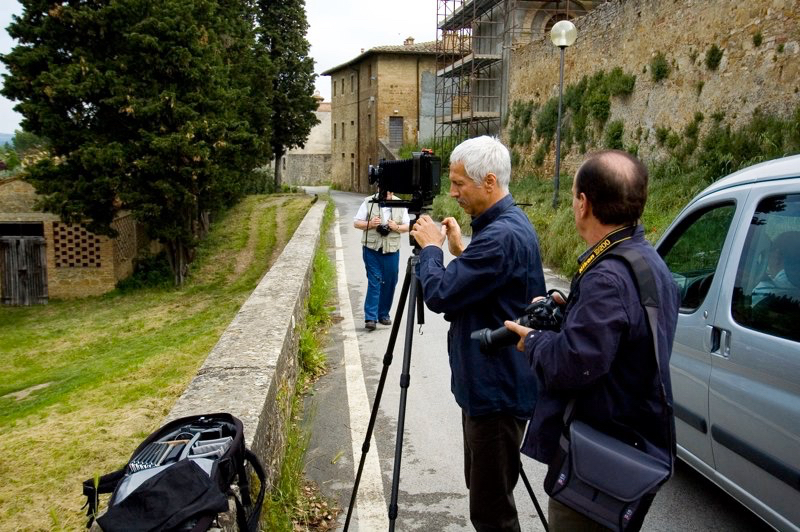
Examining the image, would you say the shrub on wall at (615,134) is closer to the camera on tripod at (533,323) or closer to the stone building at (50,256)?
the stone building at (50,256)

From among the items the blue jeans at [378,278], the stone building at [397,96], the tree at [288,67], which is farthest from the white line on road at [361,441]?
the stone building at [397,96]

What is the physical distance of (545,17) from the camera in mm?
30953

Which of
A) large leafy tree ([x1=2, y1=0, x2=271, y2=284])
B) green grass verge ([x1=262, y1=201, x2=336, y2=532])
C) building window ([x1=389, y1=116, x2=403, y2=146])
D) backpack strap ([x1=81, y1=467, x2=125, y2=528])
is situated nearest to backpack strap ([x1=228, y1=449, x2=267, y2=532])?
backpack strap ([x1=81, y1=467, x2=125, y2=528])

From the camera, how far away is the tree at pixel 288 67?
35.8 meters

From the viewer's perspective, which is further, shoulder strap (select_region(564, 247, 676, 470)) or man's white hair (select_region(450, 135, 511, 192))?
man's white hair (select_region(450, 135, 511, 192))

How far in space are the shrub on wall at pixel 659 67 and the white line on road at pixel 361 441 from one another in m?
12.3

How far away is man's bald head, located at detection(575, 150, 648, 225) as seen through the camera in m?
2.14

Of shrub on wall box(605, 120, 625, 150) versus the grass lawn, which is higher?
shrub on wall box(605, 120, 625, 150)

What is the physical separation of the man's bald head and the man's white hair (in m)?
0.63

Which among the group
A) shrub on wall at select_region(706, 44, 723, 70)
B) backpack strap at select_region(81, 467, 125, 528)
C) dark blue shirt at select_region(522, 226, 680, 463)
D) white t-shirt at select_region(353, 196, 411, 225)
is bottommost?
backpack strap at select_region(81, 467, 125, 528)

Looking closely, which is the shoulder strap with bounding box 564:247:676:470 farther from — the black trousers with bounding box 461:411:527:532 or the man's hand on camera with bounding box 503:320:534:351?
the black trousers with bounding box 461:411:527:532

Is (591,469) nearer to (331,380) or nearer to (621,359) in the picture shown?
(621,359)

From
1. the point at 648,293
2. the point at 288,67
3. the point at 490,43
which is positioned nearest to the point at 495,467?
the point at 648,293

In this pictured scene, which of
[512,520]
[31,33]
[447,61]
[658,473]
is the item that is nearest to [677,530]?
[512,520]
